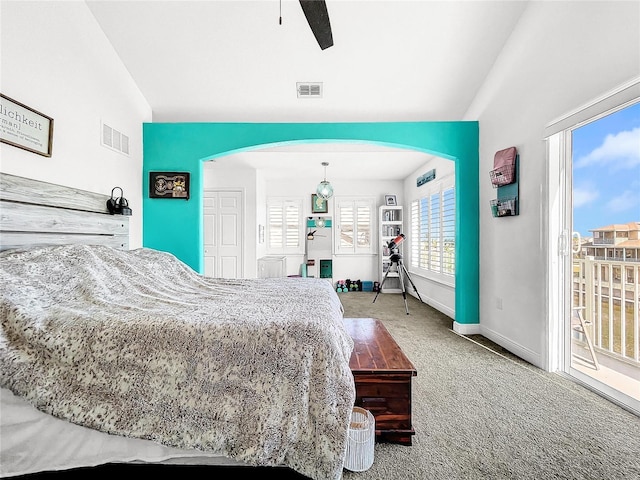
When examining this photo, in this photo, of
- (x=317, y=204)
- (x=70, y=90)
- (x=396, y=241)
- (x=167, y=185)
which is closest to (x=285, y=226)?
(x=317, y=204)

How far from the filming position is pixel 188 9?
8.77 feet

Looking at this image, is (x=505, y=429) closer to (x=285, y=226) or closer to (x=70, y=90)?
(x=70, y=90)

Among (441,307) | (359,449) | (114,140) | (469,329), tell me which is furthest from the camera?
(441,307)

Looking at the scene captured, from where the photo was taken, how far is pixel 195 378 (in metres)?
1.22

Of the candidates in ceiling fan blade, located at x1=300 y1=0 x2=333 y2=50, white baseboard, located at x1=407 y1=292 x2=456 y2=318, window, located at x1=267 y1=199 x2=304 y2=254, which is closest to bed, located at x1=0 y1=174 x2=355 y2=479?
ceiling fan blade, located at x1=300 y1=0 x2=333 y2=50

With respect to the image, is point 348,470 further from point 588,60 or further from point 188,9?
point 188,9

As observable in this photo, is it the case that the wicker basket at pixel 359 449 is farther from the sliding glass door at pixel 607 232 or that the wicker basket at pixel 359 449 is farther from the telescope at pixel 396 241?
the telescope at pixel 396 241

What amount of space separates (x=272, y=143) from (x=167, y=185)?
4.20 feet

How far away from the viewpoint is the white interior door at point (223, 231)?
18.9ft

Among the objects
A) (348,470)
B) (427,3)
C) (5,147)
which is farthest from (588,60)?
(5,147)

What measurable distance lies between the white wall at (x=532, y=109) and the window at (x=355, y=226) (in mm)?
3440

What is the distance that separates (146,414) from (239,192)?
4906 mm

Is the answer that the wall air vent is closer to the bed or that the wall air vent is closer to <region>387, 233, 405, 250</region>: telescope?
the bed

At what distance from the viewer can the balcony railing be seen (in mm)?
2509
